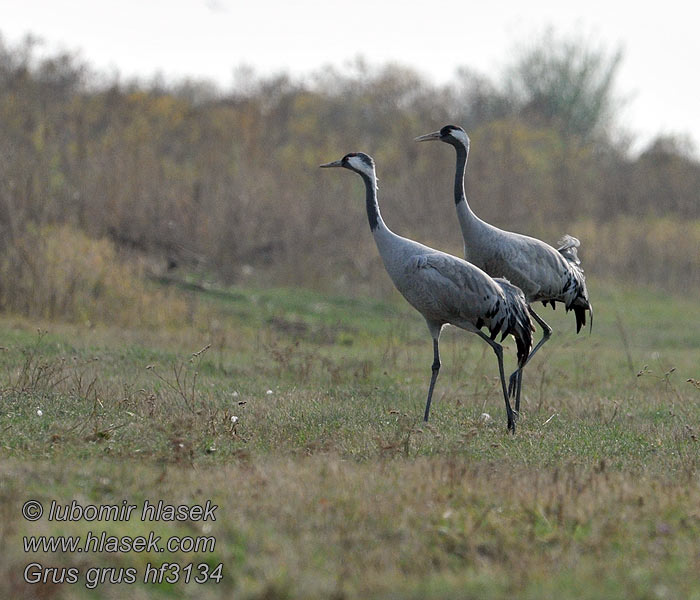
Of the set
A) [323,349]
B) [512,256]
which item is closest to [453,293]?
[512,256]

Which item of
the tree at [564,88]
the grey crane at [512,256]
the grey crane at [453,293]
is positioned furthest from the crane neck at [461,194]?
the tree at [564,88]

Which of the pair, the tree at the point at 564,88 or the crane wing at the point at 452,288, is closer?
the crane wing at the point at 452,288

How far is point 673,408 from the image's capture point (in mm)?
9391

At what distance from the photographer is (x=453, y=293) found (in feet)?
26.6

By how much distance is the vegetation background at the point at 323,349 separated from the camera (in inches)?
185

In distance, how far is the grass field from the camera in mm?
4297

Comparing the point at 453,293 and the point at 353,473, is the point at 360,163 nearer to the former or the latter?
the point at 453,293

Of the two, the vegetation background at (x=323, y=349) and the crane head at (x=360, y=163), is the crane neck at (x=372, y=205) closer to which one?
the crane head at (x=360, y=163)

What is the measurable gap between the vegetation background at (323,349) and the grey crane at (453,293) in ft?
2.51

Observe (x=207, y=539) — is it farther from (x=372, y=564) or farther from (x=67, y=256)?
(x=67, y=256)

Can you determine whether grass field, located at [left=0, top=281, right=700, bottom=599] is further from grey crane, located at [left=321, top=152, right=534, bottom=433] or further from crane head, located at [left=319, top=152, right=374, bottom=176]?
crane head, located at [left=319, top=152, right=374, bottom=176]

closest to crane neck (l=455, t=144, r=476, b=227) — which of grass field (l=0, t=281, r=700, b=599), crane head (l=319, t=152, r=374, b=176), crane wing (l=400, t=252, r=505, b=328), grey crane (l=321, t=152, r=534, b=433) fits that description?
crane head (l=319, t=152, r=374, b=176)

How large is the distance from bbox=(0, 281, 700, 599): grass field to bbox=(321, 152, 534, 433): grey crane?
77cm

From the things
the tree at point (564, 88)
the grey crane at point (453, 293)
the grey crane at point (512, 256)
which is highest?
the tree at point (564, 88)
